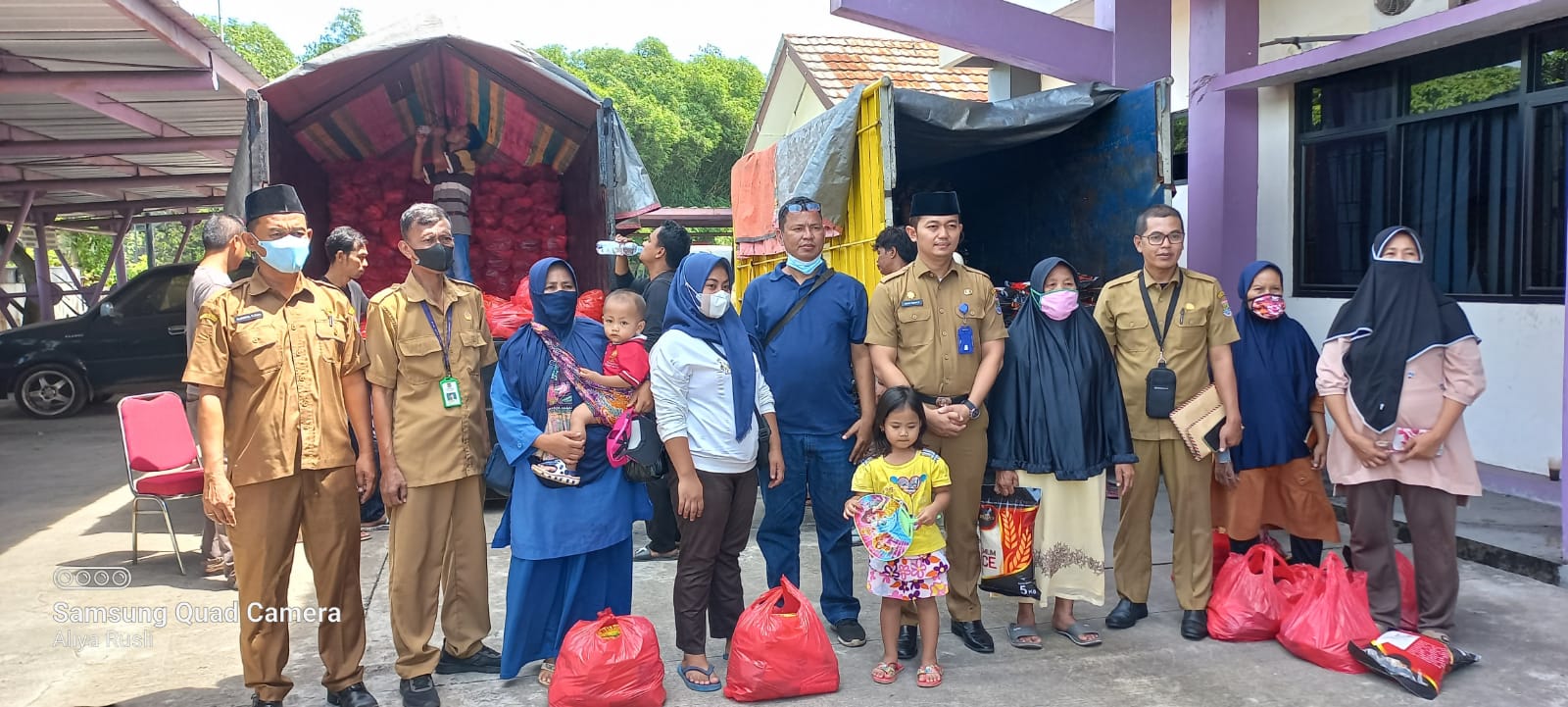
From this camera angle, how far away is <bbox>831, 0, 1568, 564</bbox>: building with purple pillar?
568cm

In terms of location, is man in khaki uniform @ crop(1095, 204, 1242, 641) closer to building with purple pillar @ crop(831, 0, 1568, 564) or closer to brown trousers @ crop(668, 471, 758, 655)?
brown trousers @ crop(668, 471, 758, 655)

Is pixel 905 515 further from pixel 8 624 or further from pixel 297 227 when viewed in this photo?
pixel 8 624

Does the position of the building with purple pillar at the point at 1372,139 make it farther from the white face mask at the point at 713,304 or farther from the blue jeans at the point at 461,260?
the white face mask at the point at 713,304

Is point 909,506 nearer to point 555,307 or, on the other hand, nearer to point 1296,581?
point 555,307

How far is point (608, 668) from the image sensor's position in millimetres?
3320

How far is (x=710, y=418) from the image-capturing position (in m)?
3.54

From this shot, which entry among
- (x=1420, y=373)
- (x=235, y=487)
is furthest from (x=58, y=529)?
(x=1420, y=373)

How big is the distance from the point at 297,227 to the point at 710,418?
1523mm

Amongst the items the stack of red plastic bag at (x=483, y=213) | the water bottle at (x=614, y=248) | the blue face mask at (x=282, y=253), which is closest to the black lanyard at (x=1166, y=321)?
the blue face mask at (x=282, y=253)

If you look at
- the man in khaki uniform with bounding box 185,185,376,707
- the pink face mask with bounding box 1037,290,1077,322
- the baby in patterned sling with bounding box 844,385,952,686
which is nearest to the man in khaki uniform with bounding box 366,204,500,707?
the man in khaki uniform with bounding box 185,185,376,707

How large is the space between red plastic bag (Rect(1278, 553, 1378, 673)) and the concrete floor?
0.06 m

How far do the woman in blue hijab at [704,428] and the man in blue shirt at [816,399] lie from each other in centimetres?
35

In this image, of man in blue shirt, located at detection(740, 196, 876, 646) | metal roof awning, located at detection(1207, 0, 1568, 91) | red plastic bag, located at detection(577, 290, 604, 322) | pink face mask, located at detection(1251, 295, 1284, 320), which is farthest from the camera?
red plastic bag, located at detection(577, 290, 604, 322)

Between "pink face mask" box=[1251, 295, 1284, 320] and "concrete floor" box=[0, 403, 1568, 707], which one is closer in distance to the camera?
"concrete floor" box=[0, 403, 1568, 707]
